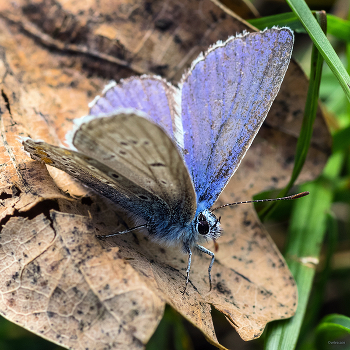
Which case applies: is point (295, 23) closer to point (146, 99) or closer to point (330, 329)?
point (146, 99)

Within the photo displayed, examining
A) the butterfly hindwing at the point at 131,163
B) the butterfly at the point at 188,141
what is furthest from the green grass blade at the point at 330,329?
the butterfly hindwing at the point at 131,163

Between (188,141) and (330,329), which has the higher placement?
(188,141)

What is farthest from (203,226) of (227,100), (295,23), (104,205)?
(295,23)

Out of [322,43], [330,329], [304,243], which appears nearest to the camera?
[322,43]

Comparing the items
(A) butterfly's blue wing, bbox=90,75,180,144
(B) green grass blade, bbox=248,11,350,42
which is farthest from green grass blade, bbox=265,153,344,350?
(A) butterfly's blue wing, bbox=90,75,180,144

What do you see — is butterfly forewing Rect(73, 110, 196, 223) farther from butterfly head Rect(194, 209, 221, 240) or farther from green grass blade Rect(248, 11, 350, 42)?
green grass blade Rect(248, 11, 350, 42)

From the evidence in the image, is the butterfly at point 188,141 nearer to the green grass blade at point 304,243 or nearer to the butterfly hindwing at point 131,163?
the butterfly hindwing at point 131,163

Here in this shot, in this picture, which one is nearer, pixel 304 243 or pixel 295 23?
pixel 295 23
